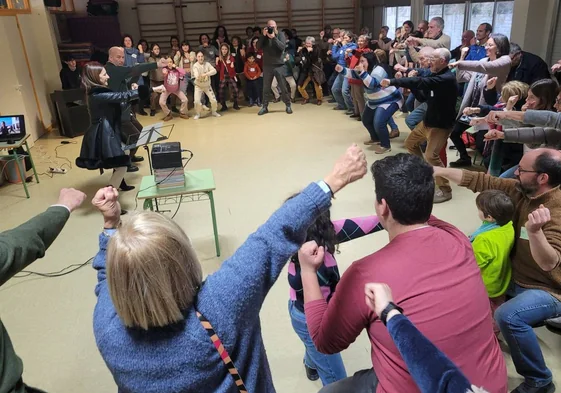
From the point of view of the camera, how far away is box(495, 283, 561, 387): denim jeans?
2045 mm

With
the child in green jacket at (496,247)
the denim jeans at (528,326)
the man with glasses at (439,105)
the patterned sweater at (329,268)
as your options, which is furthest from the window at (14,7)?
the denim jeans at (528,326)

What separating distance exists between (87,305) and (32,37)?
20.1ft

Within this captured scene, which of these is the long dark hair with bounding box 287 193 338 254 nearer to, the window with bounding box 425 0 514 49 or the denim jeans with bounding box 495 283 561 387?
the denim jeans with bounding box 495 283 561 387

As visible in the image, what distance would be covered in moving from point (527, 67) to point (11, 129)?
5.51 metres

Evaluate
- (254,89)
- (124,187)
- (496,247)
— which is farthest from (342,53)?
(496,247)

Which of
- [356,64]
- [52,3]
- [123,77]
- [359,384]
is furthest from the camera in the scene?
[52,3]

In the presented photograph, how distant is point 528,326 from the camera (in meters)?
2.05

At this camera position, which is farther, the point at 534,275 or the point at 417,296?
the point at 534,275

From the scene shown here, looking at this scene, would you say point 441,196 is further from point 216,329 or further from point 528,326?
point 216,329

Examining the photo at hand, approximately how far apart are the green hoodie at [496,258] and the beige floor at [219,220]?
0.45m

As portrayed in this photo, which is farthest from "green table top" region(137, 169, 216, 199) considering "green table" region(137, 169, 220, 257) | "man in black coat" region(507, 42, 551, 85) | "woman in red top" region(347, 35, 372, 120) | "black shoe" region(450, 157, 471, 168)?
"woman in red top" region(347, 35, 372, 120)

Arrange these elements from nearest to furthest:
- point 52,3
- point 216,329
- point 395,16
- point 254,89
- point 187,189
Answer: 1. point 216,329
2. point 187,189
3. point 52,3
4. point 254,89
5. point 395,16

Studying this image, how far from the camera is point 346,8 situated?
11.9 metres

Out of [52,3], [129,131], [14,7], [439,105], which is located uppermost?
[52,3]
